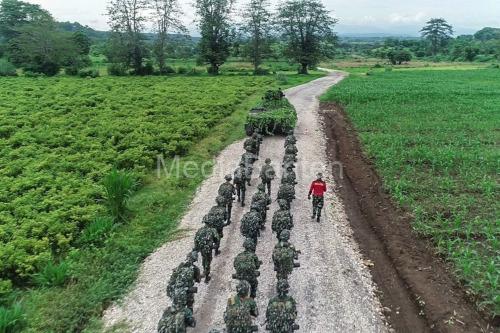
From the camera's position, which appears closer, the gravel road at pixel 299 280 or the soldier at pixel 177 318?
the soldier at pixel 177 318

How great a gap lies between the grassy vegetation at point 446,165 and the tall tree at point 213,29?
2669 cm

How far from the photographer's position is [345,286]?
952 centimetres

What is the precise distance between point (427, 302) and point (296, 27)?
57.7m

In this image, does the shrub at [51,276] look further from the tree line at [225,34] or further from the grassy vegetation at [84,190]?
the tree line at [225,34]

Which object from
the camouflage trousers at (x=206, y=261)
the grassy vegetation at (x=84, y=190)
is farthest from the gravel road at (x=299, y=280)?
the grassy vegetation at (x=84, y=190)

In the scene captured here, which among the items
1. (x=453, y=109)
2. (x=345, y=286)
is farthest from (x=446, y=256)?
(x=453, y=109)

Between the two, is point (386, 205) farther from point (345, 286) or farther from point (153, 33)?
point (153, 33)

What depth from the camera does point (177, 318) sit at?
7.15 m

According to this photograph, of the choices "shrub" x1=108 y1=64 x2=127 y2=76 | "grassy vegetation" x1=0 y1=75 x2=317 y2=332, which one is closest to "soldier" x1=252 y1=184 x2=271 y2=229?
"grassy vegetation" x1=0 y1=75 x2=317 y2=332

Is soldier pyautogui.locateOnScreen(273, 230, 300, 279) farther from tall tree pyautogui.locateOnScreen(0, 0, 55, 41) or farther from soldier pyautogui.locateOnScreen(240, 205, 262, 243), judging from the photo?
tall tree pyautogui.locateOnScreen(0, 0, 55, 41)

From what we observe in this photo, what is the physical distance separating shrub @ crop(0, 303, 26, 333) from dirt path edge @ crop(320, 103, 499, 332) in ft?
25.4

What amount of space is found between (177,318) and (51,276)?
4300mm

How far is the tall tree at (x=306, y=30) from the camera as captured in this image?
60.4 m

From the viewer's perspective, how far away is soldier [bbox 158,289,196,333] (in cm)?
708
